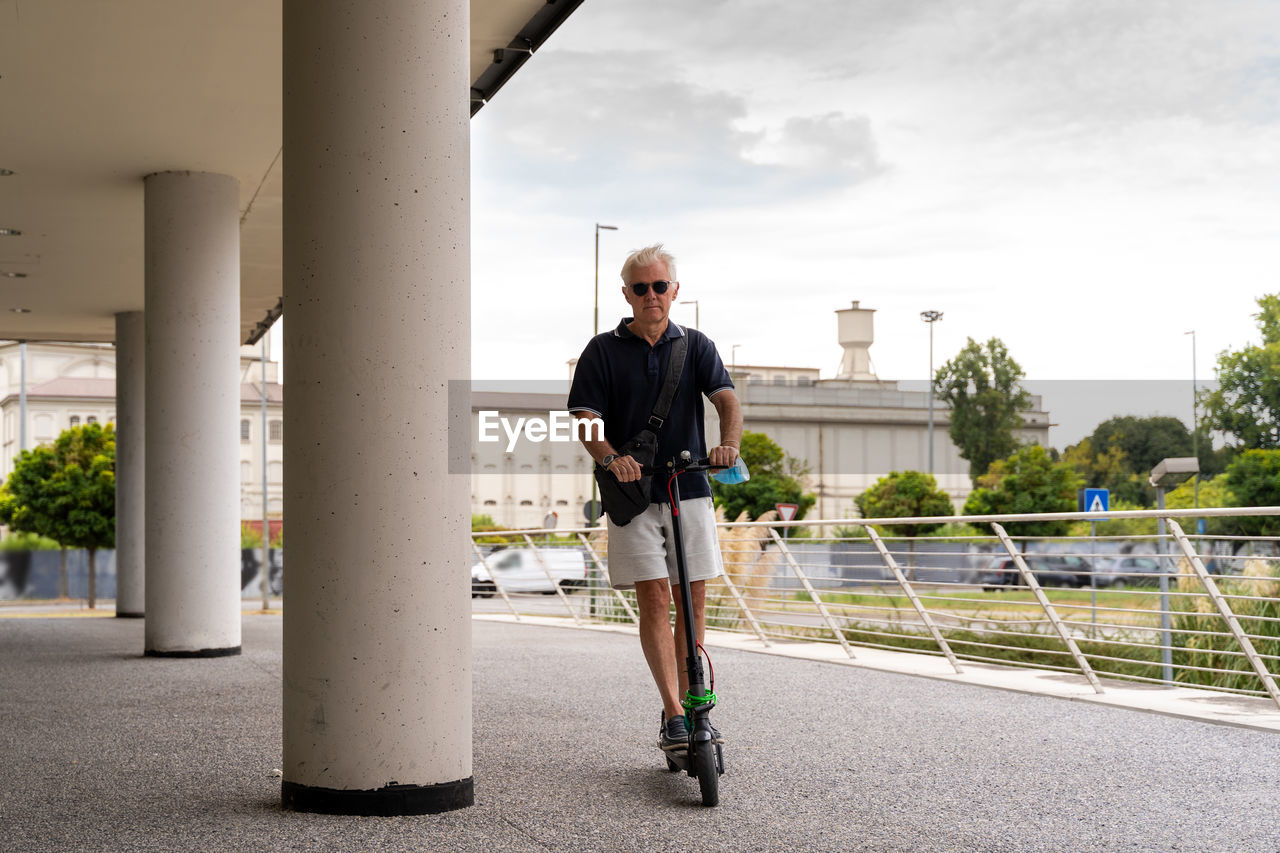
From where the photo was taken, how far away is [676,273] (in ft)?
15.7

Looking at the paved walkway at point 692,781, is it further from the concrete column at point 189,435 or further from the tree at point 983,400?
the tree at point 983,400

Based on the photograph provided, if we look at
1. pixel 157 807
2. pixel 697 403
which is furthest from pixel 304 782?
pixel 697 403

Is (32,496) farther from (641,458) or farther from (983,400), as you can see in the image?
(983,400)

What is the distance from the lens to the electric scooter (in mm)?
4102

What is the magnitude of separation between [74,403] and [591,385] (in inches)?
2536

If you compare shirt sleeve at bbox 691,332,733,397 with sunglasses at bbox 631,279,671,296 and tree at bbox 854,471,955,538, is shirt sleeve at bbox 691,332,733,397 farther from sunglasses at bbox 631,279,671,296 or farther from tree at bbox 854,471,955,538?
tree at bbox 854,471,955,538

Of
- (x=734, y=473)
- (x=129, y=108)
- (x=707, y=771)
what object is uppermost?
(x=129, y=108)

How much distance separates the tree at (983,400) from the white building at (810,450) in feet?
8.95

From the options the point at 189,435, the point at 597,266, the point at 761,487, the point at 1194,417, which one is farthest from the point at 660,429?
the point at 1194,417

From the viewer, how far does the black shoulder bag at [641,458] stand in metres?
4.57

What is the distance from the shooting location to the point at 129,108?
9078 millimetres

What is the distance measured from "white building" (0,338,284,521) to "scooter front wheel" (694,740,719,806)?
59.6 meters

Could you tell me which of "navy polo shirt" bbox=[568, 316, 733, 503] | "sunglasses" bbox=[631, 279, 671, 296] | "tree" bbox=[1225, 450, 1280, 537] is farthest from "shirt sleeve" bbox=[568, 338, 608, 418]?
"tree" bbox=[1225, 450, 1280, 537]

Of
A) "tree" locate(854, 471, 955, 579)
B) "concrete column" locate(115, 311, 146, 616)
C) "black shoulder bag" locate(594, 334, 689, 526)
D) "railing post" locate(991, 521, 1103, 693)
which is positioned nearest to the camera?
"black shoulder bag" locate(594, 334, 689, 526)
